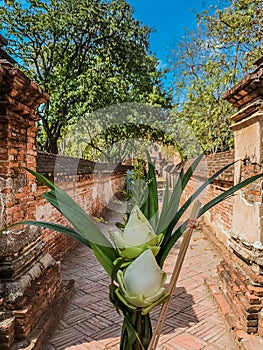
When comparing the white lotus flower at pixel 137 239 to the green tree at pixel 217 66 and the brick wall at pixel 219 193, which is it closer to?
the brick wall at pixel 219 193

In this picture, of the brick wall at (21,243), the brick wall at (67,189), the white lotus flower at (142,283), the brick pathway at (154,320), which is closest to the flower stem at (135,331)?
the white lotus flower at (142,283)

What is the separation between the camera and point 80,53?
11.3 m

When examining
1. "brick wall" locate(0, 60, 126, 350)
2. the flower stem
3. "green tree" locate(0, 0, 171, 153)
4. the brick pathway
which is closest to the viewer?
the flower stem

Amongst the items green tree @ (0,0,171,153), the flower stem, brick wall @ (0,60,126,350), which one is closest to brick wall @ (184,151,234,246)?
brick wall @ (0,60,126,350)

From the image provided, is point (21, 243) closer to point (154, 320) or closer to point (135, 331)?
point (154, 320)

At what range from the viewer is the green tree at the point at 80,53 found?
10.2m

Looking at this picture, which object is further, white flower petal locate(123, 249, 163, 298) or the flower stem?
the flower stem

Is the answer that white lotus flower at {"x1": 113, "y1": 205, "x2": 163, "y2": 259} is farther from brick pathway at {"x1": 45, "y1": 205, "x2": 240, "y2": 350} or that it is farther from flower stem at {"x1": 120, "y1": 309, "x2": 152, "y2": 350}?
brick pathway at {"x1": 45, "y1": 205, "x2": 240, "y2": 350}

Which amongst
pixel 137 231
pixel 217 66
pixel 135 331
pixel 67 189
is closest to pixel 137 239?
pixel 137 231

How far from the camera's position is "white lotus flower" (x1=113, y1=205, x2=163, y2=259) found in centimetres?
98

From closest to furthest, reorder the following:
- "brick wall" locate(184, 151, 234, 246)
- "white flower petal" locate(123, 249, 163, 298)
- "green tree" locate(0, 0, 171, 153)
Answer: "white flower petal" locate(123, 249, 163, 298) → "brick wall" locate(184, 151, 234, 246) → "green tree" locate(0, 0, 171, 153)

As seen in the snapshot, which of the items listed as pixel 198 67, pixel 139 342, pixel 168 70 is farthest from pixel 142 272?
pixel 168 70

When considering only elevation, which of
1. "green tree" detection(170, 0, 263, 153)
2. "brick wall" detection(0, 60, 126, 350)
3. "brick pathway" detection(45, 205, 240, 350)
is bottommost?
"brick pathway" detection(45, 205, 240, 350)

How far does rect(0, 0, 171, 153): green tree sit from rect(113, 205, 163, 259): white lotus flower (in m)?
9.24
